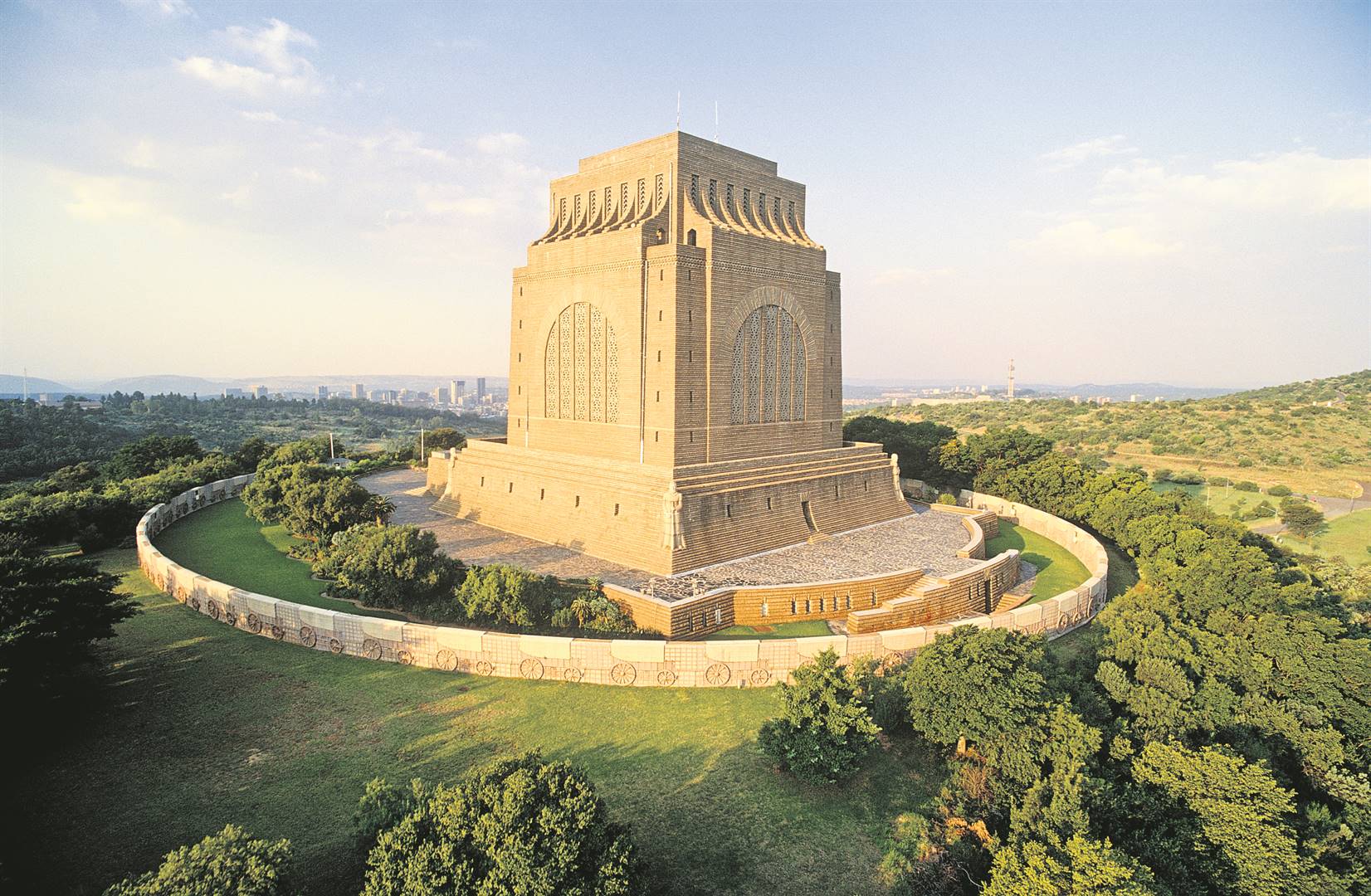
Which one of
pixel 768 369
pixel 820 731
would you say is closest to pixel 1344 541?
pixel 768 369

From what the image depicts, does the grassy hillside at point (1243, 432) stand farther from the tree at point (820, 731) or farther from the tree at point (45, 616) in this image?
the tree at point (45, 616)

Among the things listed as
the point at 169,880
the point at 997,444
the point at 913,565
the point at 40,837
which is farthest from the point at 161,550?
the point at 997,444

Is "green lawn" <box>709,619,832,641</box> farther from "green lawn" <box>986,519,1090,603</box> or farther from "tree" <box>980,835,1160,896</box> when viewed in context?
"tree" <box>980,835,1160,896</box>

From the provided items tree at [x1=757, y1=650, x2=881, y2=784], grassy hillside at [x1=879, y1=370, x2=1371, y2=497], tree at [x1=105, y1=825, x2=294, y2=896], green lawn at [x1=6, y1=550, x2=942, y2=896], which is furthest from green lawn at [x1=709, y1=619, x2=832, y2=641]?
grassy hillside at [x1=879, y1=370, x2=1371, y2=497]


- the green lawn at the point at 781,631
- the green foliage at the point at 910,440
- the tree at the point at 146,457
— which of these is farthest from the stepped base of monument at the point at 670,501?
the tree at the point at 146,457

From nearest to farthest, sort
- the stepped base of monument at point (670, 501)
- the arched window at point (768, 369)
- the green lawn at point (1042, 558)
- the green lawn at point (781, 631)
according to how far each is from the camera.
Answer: the green lawn at point (781, 631) < the stepped base of monument at point (670, 501) < the green lawn at point (1042, 558) < the arched window at point (768, 369)

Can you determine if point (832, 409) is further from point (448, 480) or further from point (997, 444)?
point (448, 480)
